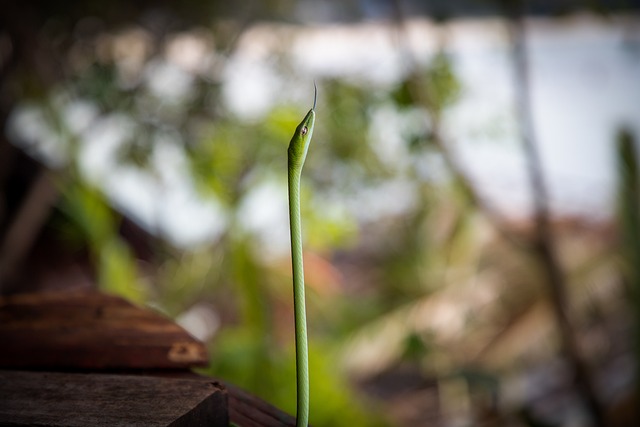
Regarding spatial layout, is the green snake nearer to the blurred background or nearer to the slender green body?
the slender green body

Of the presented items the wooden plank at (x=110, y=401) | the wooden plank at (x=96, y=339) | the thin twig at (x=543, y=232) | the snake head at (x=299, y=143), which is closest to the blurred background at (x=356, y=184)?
the thin twig at (x=543, y=232)

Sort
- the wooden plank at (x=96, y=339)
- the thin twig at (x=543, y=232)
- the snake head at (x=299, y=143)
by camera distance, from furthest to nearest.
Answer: the thin twig at (x=543, y=232)
the wooden plank at (x=96, y=339)
the snake head at (x=299, y=143)

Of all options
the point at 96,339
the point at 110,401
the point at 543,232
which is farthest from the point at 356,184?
the point at 110,401

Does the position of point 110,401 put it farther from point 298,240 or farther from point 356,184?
point 356,184

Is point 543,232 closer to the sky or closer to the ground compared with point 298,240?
closer to the sky

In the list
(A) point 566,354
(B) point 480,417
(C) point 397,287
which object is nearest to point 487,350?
(C) point 397,287

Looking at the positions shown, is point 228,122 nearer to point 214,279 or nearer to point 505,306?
point 214,279

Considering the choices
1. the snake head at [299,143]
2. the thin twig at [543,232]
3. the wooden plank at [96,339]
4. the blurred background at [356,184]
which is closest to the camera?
the snake head at [299,143]

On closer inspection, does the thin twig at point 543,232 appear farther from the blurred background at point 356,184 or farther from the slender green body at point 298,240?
the slender green body at point 298,240
